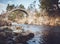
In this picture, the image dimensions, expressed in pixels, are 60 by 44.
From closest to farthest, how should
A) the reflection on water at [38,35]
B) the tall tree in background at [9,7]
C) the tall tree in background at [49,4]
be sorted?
1. the reflection on water at [38,35]
2. the tall tree in background at [9,7]
3. the tall tree in background at [49,4]

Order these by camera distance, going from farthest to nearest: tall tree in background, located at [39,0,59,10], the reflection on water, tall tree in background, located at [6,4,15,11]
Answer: tall tree in background, located at [39,0,59,10]
tall tree in background, located at [6,4,15,11]
the reflection on water

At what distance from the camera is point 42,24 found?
3752mm

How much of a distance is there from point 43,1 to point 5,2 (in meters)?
1.04

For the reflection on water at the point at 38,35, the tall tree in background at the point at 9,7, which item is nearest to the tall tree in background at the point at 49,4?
the reflection on water at the point at 38,35

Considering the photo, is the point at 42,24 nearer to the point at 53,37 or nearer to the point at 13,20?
the point at 53,37

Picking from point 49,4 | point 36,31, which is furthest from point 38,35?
point 49,4

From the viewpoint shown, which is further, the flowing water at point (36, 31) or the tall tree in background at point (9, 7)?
the tall tree in background at point (9, 7)

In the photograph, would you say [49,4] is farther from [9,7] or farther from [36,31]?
[9,7]

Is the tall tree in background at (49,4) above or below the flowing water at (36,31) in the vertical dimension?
above

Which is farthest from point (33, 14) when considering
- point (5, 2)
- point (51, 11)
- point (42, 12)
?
point (5, 2)

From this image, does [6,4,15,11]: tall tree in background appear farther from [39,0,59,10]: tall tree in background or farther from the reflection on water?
[39,0,59,10]: tall tree in background

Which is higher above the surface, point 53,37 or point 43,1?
point 43,1

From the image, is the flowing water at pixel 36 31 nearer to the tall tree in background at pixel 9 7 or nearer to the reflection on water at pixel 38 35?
the reflection on water at pixel 38 35

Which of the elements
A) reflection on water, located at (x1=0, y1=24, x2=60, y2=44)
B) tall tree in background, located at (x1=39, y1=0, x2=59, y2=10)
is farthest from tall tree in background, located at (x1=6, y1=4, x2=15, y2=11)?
tall tree in background, located at (x1=39, y1=0, x2=59, y2=10)
